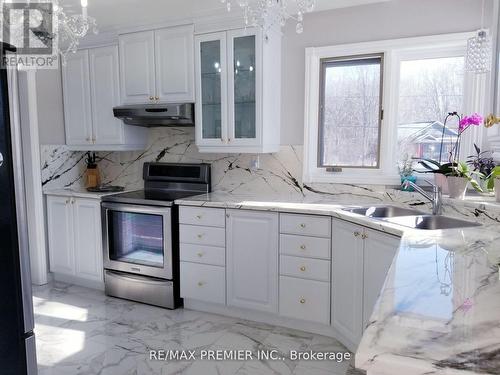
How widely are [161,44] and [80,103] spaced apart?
42.7 inches

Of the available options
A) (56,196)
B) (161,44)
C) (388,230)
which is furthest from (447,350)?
(56,196)

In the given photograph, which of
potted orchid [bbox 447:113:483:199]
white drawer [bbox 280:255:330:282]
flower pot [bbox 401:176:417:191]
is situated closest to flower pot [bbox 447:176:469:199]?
potted orchid [bbox 447:113:483:199]

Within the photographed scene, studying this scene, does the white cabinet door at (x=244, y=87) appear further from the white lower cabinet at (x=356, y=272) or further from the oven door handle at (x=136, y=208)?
the white lower cabinet at (x=356, y=272)

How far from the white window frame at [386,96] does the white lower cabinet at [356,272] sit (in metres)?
0.74

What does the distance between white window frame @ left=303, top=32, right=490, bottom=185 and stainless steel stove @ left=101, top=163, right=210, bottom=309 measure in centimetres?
103

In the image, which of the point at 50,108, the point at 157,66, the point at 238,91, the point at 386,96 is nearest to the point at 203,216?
the point at 238,91

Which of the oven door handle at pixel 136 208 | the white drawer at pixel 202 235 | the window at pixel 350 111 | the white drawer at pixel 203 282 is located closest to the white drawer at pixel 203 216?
the white drawer at pixel 202 235

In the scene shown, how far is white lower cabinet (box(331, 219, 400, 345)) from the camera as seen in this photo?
7.35 feet

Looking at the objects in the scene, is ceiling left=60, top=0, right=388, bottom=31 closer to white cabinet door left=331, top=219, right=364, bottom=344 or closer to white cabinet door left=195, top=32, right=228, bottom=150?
white cabinet door left=195, top=32, right=228, bottom=150

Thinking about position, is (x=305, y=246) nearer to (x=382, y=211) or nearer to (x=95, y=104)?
(x=382, y=211)

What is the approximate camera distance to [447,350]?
2.48 ft

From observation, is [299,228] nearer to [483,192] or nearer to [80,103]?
[483,192]

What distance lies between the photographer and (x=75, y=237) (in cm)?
368

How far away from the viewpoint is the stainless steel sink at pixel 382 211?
107 inches
